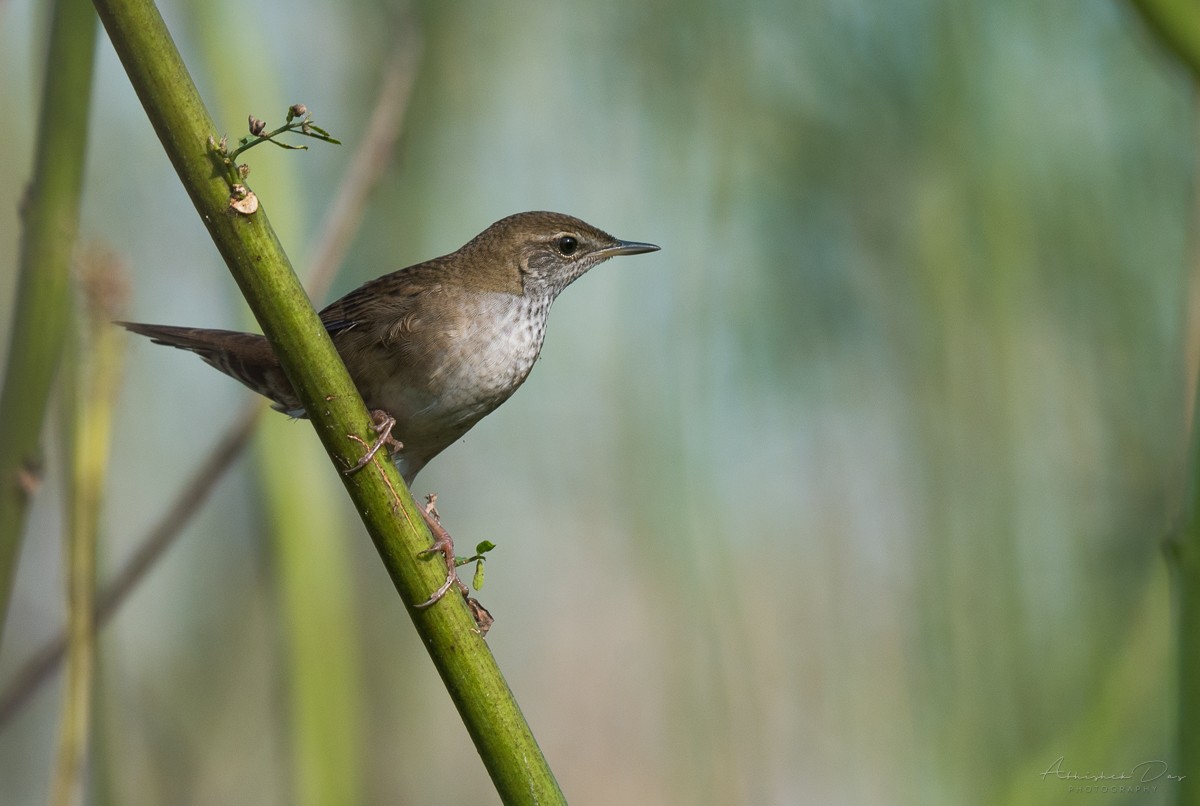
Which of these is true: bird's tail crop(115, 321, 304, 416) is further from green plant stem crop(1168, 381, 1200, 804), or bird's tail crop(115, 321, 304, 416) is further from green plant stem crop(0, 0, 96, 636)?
green plant stem crop(1168, 381, 1200, 804)

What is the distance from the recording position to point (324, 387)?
1618mm

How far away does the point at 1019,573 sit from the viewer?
330 centimetres

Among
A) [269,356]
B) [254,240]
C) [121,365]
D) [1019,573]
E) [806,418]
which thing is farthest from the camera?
[806,418]

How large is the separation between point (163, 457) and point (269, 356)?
1.27 metres

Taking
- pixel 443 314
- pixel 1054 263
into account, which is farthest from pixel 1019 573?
pixel 443 314

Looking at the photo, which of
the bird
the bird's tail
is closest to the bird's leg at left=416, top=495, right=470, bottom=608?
the bird

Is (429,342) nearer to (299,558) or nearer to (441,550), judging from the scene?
(299,558)

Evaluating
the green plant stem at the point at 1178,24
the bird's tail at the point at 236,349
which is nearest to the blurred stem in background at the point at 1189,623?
the green plant stem at the point at 1178,24

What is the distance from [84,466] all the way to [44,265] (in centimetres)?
51

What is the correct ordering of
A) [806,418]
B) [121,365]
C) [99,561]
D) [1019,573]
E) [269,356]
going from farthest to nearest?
1. [806,418]
2. [1019,573]
3. [269,356]
4. [99,561]
5. [121,365]

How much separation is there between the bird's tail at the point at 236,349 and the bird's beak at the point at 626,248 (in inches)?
45.6

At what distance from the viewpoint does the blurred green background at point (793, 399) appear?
11.2ft

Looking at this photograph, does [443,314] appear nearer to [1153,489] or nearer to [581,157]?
[581,157]
